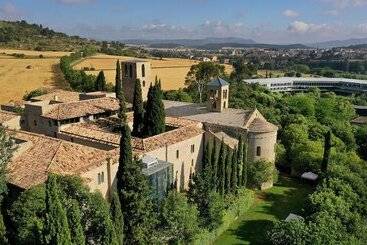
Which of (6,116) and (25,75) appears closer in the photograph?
(6,116)

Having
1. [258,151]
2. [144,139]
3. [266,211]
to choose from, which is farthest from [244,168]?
[144,139]

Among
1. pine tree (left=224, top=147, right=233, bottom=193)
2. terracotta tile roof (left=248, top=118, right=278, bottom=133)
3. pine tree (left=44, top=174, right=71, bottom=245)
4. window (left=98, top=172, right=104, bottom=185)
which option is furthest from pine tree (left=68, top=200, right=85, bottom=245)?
terracotta tile roof (left=248, top=118, right=278, bottom=133)

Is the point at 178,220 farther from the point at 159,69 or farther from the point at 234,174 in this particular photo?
the point at 159,69

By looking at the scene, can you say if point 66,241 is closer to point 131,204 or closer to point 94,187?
point 131,204

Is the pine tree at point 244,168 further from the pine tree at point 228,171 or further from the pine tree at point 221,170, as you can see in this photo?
the pine tree at point 221,170

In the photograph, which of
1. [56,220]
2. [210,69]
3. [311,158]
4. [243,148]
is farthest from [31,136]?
[210,69]

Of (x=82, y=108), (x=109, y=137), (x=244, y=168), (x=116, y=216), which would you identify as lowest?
(x=244, y=168)

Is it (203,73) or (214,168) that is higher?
(203,73)

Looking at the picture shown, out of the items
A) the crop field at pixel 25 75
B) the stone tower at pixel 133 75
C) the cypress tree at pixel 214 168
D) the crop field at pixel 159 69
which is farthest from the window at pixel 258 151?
the crop field at pixel 159 69
